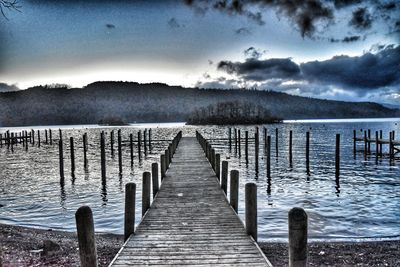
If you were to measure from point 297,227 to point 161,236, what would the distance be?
153 inches

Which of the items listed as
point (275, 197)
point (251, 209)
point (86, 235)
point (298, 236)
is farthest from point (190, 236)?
point (275, 197)

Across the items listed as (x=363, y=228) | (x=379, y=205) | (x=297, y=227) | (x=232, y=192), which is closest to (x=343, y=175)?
(x=379, y=205)

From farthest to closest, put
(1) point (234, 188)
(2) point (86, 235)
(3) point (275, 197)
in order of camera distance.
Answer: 1. (3) point (275, 197)
2. (1) point (234, 188)
3. (2) point (86, 235)

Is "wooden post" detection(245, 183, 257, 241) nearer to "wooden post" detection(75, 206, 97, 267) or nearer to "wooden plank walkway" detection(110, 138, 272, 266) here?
"wooden plank walkway" detection(110, 138, 272, 266)

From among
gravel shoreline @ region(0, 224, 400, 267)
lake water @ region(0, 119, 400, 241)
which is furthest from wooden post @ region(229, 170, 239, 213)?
lake water @ region(0, 119, 400, 241)

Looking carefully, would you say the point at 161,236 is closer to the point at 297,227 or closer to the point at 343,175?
the point at 297,227

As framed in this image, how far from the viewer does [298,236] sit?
5.48 m

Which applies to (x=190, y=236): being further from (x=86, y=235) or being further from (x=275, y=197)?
(x=275, y=197)

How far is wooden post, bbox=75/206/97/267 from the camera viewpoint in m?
5.90

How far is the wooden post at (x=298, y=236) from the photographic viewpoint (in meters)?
5.42

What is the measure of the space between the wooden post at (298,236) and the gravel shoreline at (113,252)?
3.87 meters

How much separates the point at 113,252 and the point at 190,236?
9.52 ft

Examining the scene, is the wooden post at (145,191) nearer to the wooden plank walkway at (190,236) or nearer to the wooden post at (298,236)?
the wooden plank walkway at (190,236)

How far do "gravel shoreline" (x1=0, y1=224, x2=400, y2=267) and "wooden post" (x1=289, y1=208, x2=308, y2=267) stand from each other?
3867 mm
